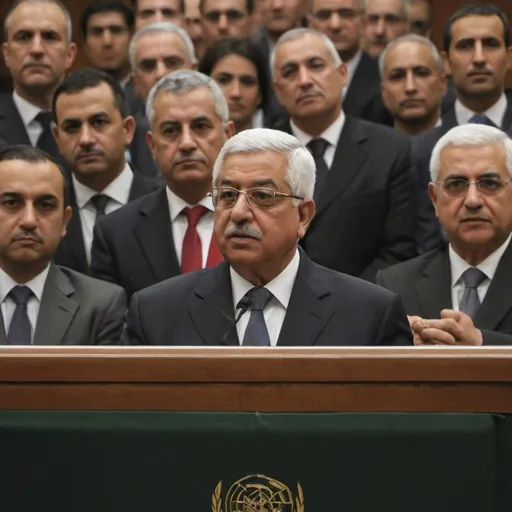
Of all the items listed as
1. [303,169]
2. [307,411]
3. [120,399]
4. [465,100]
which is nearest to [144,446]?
[120,399]

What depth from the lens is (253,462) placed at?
1648 mm

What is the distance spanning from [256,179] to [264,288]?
18cm

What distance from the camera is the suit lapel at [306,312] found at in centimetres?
205

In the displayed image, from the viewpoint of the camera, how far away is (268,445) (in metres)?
1.65

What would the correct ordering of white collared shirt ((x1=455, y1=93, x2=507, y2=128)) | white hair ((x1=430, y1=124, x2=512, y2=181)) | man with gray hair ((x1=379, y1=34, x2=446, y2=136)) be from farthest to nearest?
1. man with gray hair ((x1=379, y1=34, x2=446, y2=136))
2. white collared shirt ((x1=455, y1=93, x2=507, y2=128))
3. white hair ((x1=430, y1=124, x2=512, y2=181))

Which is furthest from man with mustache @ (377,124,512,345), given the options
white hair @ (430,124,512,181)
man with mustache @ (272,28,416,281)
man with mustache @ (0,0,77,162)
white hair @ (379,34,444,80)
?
man with mustache @ (0,0,77,162)

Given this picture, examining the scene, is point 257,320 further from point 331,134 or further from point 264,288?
point 331,134

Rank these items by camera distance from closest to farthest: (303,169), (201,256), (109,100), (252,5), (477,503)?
(477,503) → (303,169) → (201,256) → (109,100) → (252,5)

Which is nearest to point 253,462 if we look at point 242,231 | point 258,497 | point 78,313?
point 258,497

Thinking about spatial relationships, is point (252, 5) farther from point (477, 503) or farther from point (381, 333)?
point (477, 503)

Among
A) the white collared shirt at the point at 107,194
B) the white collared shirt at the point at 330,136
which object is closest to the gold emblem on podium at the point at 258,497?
the white collared shirt at the point at 107,194

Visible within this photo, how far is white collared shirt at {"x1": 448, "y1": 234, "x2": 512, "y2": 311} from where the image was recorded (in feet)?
8.50

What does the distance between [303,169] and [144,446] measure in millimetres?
715

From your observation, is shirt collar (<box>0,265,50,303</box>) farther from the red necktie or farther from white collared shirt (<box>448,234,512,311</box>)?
white collared shirt (<box>448,234,512,311</box>)
